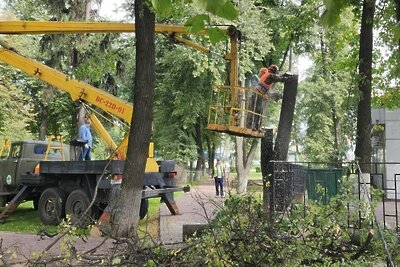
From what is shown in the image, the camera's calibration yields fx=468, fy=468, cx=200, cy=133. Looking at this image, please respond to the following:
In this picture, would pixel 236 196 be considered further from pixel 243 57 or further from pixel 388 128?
pixel 243 57

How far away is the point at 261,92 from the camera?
31.9ft

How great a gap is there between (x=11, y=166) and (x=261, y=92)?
28.0 ft

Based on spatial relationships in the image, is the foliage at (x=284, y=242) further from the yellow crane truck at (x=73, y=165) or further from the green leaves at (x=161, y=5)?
the yellow crane truck at (x=73, y=165)

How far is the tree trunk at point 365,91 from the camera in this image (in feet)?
30.4

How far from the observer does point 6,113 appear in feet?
85.0

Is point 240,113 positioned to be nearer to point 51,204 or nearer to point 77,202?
point 77,202

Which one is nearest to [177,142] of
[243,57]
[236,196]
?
[243,57]

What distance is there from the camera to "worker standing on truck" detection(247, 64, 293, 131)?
916 cm

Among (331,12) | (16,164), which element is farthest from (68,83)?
(331,12)

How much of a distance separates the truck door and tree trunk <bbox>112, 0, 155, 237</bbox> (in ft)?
23.1

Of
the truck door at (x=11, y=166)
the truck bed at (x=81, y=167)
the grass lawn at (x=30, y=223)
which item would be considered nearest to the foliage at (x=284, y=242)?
the grass lawn at (x=30, y=223)

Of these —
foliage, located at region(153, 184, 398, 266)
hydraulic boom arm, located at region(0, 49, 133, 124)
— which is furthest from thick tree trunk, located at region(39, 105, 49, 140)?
foliage, located at region(153, 184, 398, 266)

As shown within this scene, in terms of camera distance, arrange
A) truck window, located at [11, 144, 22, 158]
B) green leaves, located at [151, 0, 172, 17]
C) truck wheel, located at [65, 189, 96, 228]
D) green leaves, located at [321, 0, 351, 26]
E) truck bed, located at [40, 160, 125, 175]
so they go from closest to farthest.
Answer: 1. green leaves, located at [151, 0, 172, 17]
2. green leaves, located at [321, 0, 351, 26]
3. truck bed, located at [40, 160, 125, 175]
4. truck wheel, located at [65, 189, 96, 228]
5. truck window, located at [11, 144, 22, 158]

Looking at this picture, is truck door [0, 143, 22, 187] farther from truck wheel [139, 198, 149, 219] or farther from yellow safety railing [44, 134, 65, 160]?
truck wheel [139, 198, 149, 219]
